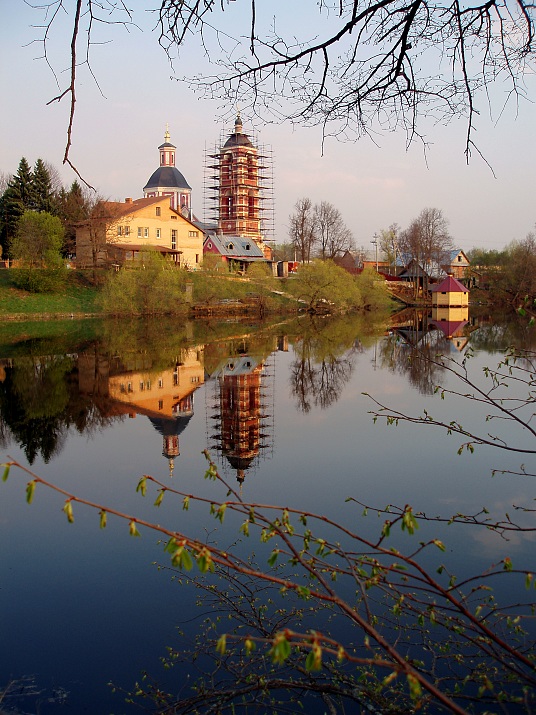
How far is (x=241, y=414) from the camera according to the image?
40.8 feet

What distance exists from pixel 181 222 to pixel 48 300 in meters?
18.1

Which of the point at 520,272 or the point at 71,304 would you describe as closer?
the point at 71,304

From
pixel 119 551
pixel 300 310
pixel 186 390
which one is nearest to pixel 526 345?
pixel 186 390

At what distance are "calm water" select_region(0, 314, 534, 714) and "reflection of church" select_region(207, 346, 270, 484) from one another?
0.06 meters

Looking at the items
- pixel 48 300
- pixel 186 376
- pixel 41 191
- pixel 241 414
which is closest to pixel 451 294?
pixel 48 300

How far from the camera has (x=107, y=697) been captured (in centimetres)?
395

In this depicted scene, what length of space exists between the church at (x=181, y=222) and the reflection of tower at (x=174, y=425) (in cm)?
2490

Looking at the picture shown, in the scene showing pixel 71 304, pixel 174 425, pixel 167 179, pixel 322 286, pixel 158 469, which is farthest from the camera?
pixel 167 179

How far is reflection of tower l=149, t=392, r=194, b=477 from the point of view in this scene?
9594 mm

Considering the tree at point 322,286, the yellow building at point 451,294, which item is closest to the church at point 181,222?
the tree at point 322,286

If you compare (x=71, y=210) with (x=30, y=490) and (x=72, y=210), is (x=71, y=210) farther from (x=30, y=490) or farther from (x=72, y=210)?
(x=30, y=490)

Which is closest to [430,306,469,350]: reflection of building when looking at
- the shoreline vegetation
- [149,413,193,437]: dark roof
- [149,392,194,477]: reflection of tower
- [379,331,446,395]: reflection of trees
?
[379,331,446,395]: reflection of trees

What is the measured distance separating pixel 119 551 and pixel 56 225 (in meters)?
33.6

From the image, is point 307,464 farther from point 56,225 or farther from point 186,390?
point 56,225
